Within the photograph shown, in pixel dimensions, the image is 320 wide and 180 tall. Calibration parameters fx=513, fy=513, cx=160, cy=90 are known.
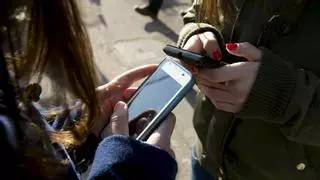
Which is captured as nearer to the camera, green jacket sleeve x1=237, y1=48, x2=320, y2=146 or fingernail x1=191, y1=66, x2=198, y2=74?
green jacket sleeve x1=237, y1=48, x2=320, y2=146

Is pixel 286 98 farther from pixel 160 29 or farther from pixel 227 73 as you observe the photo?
pixel 160 29

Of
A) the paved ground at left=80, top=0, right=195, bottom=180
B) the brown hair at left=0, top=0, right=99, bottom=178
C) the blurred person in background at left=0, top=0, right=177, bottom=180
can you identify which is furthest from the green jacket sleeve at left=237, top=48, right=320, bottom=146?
the paved ground at left=80, top=0, right=195, bottom=180

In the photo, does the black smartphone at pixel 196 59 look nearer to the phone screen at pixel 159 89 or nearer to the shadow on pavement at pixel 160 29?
the phone screen at pixel 159 89

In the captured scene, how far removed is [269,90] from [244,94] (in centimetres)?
6

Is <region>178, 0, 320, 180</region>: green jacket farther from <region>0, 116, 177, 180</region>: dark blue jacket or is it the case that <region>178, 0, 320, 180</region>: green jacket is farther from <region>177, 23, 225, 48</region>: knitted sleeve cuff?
<region>0, 116, 177, 180</region>: dark blue jacket

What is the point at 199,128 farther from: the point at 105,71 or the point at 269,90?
the point at 105,71

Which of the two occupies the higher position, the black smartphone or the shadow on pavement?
the black smartphone

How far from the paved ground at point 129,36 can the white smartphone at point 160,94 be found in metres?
1.69

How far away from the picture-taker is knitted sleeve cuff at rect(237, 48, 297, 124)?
1170 millimetres

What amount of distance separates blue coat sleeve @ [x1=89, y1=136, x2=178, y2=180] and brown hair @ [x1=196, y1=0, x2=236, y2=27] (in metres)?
0.51

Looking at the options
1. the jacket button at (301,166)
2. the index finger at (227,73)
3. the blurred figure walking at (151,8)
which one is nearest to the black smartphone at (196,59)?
the index finger at (227,73)

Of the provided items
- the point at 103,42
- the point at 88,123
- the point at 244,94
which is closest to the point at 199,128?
the point at 244,94

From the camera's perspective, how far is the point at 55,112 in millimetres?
1175

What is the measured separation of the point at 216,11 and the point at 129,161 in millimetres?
588
